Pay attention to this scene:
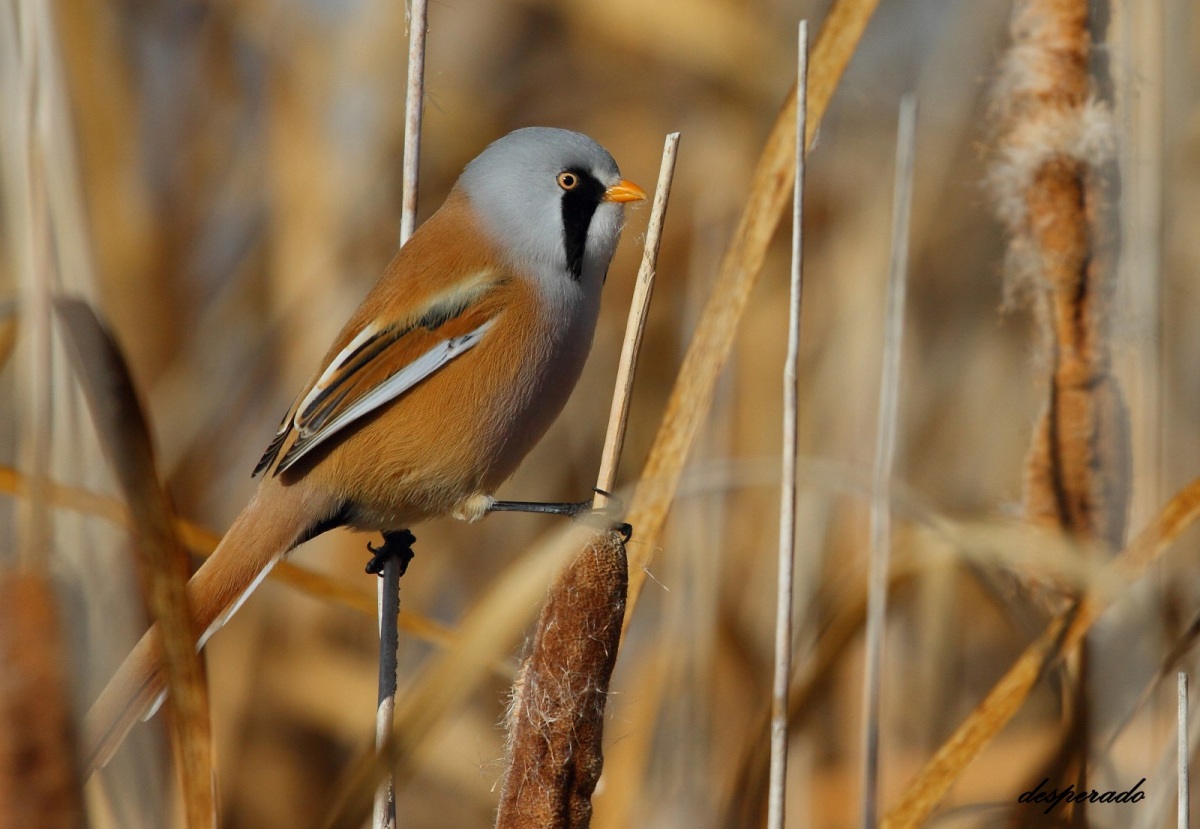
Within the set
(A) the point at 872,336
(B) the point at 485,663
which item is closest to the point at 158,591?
(B) the point at 485,663

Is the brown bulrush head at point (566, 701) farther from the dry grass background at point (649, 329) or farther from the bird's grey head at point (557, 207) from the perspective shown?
the dry grass background at point (649, 329)

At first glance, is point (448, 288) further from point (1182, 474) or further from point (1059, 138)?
point (1182, 474)

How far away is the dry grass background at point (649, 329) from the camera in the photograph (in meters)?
2.54

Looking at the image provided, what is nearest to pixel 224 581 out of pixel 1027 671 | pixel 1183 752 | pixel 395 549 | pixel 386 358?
pixel 395 549

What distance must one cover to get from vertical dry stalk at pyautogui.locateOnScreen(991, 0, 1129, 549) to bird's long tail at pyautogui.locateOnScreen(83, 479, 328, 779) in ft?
4.22

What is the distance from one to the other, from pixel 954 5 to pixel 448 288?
59.4 inches

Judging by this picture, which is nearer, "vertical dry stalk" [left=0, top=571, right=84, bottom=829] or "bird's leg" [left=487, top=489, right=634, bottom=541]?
"vertical dry stalk" [left=0, top=571, right=84, bottom=829]

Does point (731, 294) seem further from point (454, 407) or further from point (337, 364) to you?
point (337, 364)

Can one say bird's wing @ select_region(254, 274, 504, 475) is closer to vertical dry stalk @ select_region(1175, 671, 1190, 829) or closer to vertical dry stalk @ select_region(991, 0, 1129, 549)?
vertical dry stalk @ select_region(991, 0, 1129, 549)

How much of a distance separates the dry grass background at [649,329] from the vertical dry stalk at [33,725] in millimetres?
1470

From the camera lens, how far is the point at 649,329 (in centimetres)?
300

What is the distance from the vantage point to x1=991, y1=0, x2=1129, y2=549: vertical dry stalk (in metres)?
2.02

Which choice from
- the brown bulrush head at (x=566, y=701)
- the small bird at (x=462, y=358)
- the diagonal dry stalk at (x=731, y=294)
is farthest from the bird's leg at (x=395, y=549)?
the brown bulrush head at (x=566, y=701)

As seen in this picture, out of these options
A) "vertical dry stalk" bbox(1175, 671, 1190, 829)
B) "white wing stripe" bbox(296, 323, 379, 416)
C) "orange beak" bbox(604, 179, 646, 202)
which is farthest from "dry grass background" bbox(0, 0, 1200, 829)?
"vertical dry stalk" bbox(1175, 671, 1190, 829)
